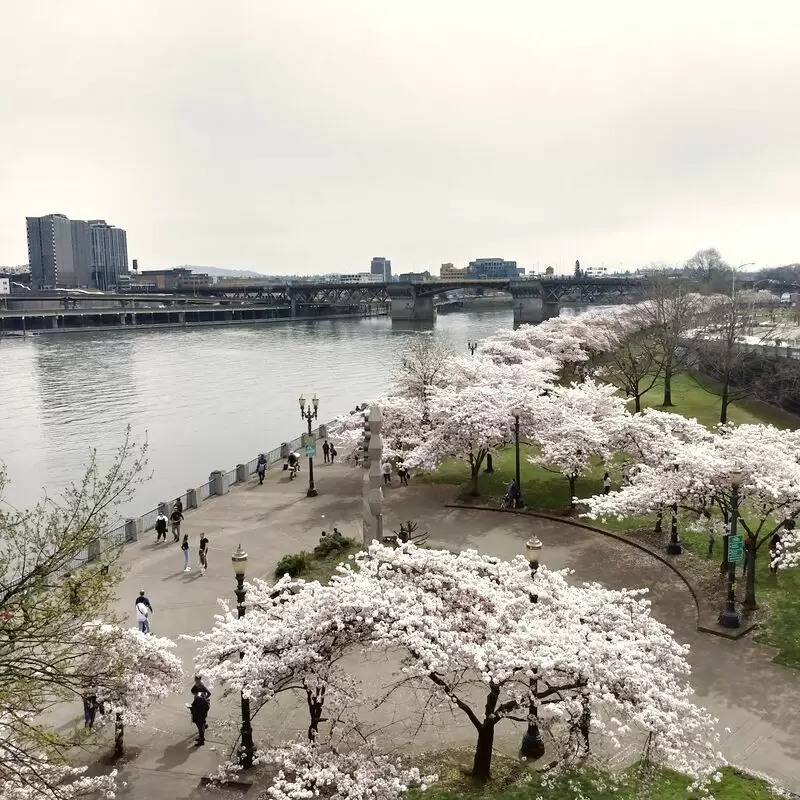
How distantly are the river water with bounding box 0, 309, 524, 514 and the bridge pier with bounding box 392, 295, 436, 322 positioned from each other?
38548 mm

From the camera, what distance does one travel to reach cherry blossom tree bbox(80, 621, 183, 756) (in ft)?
43.7

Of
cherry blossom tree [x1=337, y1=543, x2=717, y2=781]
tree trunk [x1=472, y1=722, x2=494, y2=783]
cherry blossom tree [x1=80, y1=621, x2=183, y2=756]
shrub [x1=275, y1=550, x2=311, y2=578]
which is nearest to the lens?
cherry blossom tree [x1=337, y1=543, x2=717, y2=781]

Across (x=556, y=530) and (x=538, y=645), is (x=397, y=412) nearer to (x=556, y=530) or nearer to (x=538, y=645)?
(x=556, y=530)

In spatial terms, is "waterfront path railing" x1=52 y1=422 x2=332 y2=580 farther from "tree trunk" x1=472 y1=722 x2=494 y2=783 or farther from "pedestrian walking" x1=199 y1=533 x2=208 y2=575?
"tree trunk" x1=472 y1=722 x2=494 y2=783

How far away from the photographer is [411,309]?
176m

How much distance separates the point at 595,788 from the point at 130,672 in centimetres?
875

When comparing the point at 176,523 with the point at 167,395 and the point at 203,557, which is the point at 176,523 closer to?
the point at 203,557

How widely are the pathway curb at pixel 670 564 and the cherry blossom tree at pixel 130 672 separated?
13.1m

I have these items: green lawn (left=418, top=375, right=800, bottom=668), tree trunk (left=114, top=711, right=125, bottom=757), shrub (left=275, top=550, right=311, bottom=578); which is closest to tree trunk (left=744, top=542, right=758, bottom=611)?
green lawn (left=418, top=375, right=800, bottom=668)

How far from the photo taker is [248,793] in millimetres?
13016

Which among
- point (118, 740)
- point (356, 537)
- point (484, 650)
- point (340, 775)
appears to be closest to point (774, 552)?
point (484, 650)

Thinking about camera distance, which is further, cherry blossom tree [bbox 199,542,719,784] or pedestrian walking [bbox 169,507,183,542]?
pedestrian walking [bbox 169,507,183,542]

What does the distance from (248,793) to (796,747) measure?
10265mm

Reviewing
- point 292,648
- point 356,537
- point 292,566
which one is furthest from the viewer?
point 356,537
